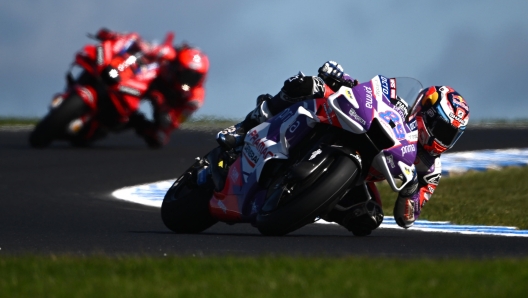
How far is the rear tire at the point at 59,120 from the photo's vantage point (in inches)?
643

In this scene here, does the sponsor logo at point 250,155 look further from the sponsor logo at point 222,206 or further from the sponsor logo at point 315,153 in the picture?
the sponsor logo at point 315,153

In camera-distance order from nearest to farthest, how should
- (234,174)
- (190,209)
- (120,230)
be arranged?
(234,174) → (190,209) → (120,230)

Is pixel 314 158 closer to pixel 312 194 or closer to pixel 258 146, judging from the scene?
Result: pixel 312 194

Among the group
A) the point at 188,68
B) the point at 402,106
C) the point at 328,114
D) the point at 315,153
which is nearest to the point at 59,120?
the point at 188,68

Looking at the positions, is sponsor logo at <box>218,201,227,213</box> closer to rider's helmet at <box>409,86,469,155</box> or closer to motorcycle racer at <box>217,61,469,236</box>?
motorcycle racer at <box>217,61,469,236</box>

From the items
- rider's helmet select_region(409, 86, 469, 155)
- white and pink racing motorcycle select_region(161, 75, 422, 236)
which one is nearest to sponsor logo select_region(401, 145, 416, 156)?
white and pink racing motorcycle select_region(161, 75, 422, 236)

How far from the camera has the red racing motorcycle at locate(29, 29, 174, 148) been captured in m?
16.5

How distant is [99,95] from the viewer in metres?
16.8

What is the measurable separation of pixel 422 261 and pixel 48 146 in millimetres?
12381

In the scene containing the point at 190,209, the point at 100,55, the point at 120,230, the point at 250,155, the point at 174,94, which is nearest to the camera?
the point at 250,155

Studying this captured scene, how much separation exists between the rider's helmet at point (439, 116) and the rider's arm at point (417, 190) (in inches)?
9.0

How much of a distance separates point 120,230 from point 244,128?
46.5 inches

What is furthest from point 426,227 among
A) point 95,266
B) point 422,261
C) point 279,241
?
point 95,266

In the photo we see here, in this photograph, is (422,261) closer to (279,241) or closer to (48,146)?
(279,241)
